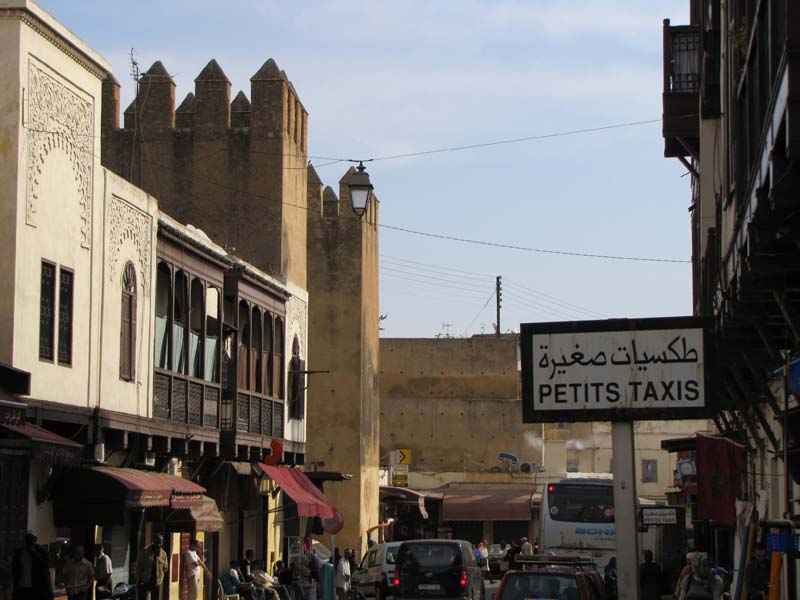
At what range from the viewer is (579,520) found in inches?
1373

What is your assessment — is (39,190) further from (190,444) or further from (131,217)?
(190,444)

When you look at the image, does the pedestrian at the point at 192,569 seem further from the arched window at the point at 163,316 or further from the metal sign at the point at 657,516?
the metal sign at the point at 657,516

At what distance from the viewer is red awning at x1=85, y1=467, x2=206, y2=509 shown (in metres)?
20.4

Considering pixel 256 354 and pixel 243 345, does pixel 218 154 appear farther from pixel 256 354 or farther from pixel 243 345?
pixel 243 345

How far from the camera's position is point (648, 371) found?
14648mm

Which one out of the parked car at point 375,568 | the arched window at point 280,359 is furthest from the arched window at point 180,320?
the parked car at point 375,568

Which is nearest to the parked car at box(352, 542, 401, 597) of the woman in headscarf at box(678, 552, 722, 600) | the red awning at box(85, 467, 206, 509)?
the red awning at box(85, 467, 206, 509)

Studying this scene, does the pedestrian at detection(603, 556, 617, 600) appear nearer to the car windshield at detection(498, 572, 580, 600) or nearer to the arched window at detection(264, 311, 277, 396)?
the arched window at detection(264, 311, 277, 396)

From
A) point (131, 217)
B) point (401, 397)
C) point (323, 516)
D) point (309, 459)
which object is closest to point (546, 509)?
point (323, 516)

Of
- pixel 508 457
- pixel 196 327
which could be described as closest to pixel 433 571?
pixel 196 327

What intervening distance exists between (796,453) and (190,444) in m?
15.3

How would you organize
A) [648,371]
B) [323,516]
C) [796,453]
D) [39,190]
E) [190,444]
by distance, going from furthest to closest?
[323,516] < [190,444] < [39,190] < [648,371] < [796,453]

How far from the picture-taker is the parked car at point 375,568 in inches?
1358

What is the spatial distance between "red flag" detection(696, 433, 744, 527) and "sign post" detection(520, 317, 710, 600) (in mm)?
6760
